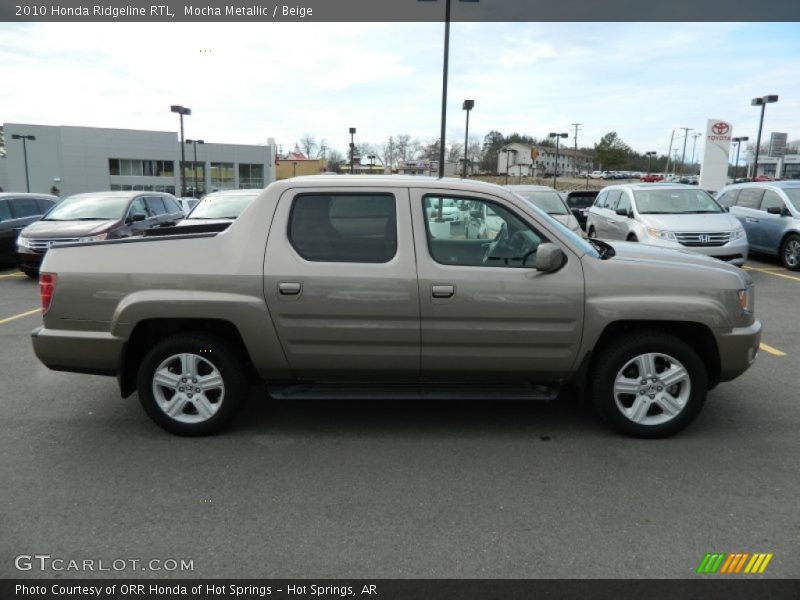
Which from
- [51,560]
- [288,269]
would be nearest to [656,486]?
[288,269]

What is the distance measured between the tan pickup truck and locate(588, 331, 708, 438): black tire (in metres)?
0.01

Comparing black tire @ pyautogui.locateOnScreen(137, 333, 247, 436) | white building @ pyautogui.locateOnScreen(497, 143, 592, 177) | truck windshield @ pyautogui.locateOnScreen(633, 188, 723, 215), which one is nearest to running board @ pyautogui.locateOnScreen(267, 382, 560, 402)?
black tire @ pyautogui.locateOnScreen(137, 333, 247, 436)

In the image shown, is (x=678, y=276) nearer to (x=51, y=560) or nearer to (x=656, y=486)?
(x=656, y=486)

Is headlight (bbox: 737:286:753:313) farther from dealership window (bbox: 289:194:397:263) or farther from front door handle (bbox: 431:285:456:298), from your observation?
dealership window (bbox: 289:194:397:263)

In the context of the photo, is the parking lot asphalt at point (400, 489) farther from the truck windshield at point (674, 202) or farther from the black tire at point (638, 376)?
the truck windshield at point (674, 202)

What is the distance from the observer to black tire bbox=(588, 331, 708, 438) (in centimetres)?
411

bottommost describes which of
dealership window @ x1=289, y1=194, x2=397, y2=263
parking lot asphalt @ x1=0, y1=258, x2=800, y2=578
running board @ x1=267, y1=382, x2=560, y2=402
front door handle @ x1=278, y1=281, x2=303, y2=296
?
parking lot asphalt @ x1=0, y1=258, x2=800, y2=578

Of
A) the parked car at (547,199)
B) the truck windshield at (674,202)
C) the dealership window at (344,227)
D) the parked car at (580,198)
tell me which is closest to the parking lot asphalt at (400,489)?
the dealership window at (344,227)

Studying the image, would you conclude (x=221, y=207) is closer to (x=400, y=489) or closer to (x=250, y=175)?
(x=400, y=489)

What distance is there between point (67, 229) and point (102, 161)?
6272 cm

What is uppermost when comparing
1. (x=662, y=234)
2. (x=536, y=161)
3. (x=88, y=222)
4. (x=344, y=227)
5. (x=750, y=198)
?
(x=536, y=161)
